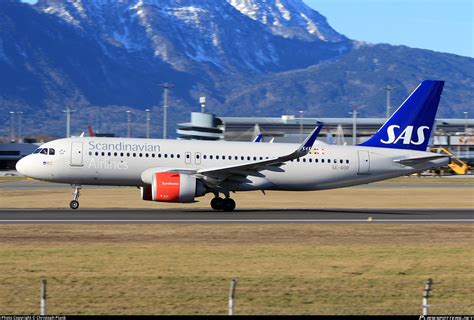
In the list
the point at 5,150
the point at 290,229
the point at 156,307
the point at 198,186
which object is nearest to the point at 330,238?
the point at 290,229

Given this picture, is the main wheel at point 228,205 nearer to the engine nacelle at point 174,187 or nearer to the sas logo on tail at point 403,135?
the engine nacelle at point 174,187

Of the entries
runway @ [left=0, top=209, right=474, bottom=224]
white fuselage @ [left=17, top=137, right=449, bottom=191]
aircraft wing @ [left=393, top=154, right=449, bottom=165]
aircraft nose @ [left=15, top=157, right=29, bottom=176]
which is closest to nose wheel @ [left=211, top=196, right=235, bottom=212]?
runway @ [left=0, top=209, right=474, bottom=224]

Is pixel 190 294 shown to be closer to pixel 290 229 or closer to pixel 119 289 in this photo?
pixel 119 289

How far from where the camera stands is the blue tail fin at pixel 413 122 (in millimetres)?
46000

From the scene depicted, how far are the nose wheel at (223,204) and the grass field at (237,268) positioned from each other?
325 inches

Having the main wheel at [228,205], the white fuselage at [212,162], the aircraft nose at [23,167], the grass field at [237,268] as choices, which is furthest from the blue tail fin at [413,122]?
the aircraft nose at [23,167]

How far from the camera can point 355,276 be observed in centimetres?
2373

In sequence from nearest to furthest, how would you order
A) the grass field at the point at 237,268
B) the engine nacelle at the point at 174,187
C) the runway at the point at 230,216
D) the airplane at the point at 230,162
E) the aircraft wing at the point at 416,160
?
the grass field at the point at 237,268, the runway at the point at 230,216, the engine nacelle at the point at 174,187, the airplane at the point at 230,162, the aircraft wing at the point at 416,160

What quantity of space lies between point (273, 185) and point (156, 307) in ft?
82.1

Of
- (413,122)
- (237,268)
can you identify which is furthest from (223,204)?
(237,268)

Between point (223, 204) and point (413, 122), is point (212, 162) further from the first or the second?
point (413, 122)

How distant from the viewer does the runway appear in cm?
3716

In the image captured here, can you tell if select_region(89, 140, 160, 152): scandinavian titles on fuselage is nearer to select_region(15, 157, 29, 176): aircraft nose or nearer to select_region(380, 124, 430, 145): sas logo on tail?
select_region(15, 157, 29, 176): aircraft nose

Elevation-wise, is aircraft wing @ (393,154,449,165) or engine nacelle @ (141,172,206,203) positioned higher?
aircraft wing @ (393,154,449,165)
